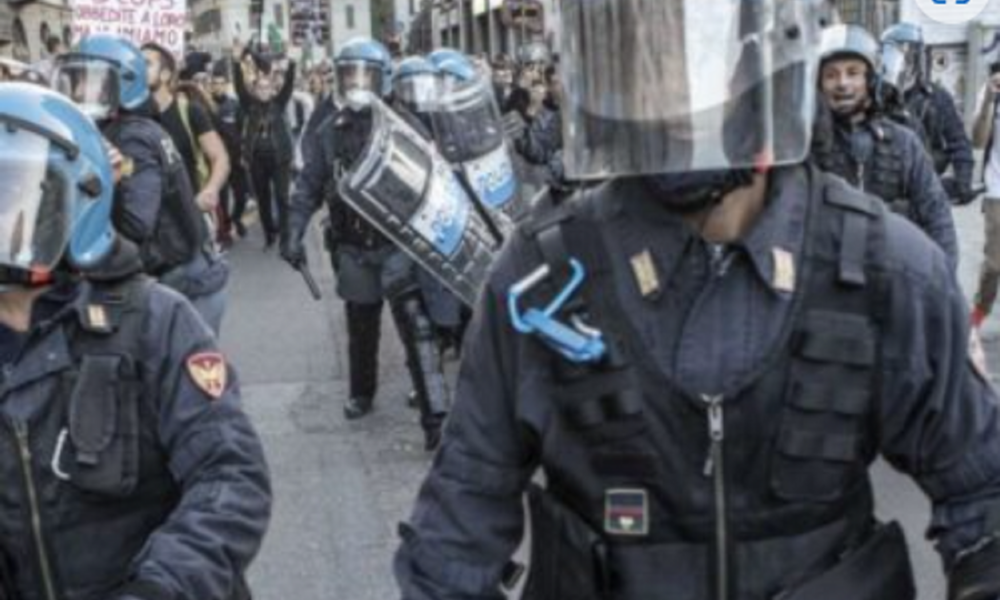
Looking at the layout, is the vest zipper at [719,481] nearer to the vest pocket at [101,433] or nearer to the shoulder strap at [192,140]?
the vest pocket at [101,433]

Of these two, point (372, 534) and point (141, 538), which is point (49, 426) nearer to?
point (141, 538)

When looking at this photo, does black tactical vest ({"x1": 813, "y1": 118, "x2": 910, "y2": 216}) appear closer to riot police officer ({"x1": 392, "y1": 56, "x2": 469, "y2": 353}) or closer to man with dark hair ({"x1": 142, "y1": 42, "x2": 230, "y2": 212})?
riot police officer ({"x1": 392, "y1": 56, "x2": 469, "y2": 353})

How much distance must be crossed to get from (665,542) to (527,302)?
0.35 meters

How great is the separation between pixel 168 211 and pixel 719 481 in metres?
3.27

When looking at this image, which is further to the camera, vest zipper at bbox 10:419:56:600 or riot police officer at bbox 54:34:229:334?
riot police officer at bbox 54:34:229:334

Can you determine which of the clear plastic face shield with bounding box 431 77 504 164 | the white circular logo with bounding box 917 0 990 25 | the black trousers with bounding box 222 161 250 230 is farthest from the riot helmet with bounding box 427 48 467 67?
the white circular logo with bounding box 917 0 990 25

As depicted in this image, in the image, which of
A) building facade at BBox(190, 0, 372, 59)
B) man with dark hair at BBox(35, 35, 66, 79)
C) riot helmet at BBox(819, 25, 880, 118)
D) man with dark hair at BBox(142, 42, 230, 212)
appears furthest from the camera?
building facade at BBox(190, 0, 372, 59)

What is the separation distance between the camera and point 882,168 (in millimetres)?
5047

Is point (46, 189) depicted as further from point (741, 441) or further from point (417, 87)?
point (417, 87)

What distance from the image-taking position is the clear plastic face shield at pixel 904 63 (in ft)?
25.6

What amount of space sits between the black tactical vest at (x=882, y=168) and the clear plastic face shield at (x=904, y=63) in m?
2.65

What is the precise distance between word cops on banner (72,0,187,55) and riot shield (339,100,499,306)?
16.7ft

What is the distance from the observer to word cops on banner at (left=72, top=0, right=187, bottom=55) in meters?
9.82

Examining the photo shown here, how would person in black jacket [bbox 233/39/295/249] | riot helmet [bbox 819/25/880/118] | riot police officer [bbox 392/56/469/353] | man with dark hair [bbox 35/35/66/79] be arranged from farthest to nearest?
person in black jacket [bbox 233/39/295/249] < riot police officer [bbox 392/56/469/353] < man with dark hair [bbox 35/35/66/79] < riot helmet [bbox 819/25/880/118]
